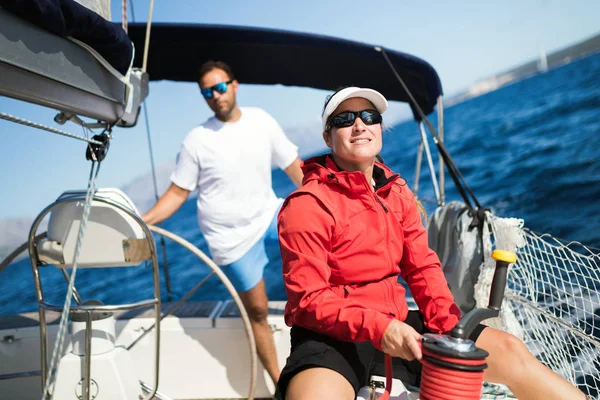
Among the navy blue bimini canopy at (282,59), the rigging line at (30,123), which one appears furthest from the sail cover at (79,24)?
the navy blue bimini canopy at (282,59)

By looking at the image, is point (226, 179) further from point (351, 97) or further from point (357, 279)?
point (357, 279)

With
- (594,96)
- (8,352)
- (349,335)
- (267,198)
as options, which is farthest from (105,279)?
(594,96)

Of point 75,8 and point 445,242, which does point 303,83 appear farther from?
point 75,8

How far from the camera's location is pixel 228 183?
101 inches

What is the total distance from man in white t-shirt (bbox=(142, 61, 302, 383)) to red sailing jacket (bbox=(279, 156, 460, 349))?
103cm

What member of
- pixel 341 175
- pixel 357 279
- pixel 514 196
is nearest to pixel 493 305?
pixel 357 279

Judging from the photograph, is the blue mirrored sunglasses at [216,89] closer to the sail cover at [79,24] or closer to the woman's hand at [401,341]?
the sail cover at [79,24]

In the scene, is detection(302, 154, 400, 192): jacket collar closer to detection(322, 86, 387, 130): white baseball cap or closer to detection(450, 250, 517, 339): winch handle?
detection(322, 86, 387, 130): white baseball cap

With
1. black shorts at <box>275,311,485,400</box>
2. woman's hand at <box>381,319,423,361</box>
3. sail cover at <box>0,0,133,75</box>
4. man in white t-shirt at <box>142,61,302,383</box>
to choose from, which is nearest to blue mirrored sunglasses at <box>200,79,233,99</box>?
man in white t-shirt at <box>142,61,302,383</box>

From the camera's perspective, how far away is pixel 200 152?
2553 millimetres

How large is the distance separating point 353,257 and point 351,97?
0.49 meters

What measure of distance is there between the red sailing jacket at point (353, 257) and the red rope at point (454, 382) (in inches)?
8.2

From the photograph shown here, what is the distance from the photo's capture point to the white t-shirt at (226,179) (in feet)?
8.38

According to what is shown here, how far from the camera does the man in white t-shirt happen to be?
8.38 feet
